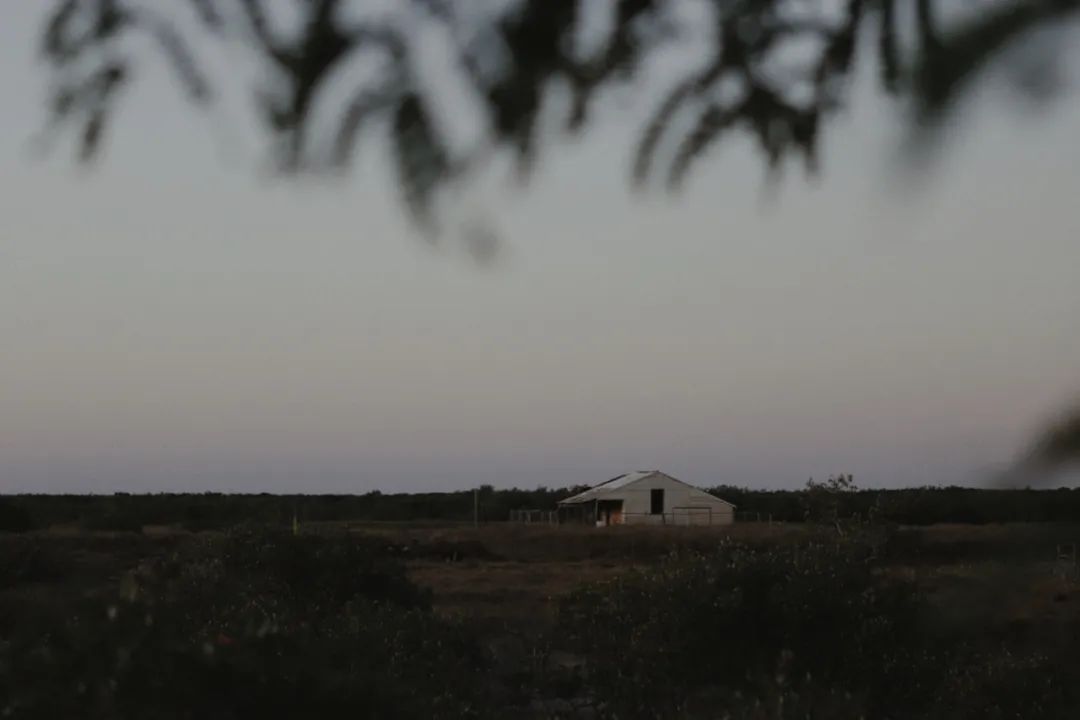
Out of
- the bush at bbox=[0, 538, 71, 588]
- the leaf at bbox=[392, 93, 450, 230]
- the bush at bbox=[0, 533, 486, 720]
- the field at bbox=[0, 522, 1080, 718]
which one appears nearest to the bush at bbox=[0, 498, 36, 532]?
the field at bbox=[0, 522, 1080, 718]

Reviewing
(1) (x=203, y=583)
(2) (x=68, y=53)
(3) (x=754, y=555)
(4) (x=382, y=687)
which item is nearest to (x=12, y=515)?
(1) (x=203, y=583)

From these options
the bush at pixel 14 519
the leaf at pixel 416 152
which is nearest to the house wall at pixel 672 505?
the bush at pixel 14 519

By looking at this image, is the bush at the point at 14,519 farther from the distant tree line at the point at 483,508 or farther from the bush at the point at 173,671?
the bush at the point at 173,671

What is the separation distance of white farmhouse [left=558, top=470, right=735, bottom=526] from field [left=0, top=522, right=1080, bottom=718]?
38.8m

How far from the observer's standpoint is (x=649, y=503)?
65625 mm

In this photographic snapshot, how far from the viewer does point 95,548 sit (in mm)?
34906

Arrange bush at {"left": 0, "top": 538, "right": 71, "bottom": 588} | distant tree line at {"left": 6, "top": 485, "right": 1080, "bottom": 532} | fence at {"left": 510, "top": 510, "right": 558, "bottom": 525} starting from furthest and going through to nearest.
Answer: fence at {"left": 510, "top": 510, "right": 558, "bottom": 525} → bush at {"left": 0, "top": 538, "right": 71, "bottom": 588} → distant tree line at {"left": 6, "top": 485, "right": 1080, "bottom": 532}

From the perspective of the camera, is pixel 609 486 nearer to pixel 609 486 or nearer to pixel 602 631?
pixel 609 486

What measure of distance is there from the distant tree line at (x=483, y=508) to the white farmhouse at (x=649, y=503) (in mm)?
4182

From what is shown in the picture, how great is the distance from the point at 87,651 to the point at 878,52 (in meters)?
4.32

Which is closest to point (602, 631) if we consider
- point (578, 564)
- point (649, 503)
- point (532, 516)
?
point (578, 564)

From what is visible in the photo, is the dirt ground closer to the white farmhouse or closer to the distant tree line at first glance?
the distant tree line

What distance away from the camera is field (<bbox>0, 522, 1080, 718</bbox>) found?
205cm

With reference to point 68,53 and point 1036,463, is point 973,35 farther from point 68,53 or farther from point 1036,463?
point 68,53
